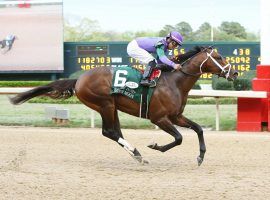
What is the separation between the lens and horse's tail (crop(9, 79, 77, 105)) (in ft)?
28.6

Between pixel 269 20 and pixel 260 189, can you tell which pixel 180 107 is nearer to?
pixel 260 189

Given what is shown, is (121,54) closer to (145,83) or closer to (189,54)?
(189,54)

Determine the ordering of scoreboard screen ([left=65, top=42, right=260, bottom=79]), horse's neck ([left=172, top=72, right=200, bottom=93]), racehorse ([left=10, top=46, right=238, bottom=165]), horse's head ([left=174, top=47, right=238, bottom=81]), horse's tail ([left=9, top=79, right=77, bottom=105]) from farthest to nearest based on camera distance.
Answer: scoreboard screen ([left=65, top=42, right=260, bottom=79]) < horse's tail ([left=9, top=79, right=77, bottom=105]) < horse's head ([left=174, top=47, right=238, bottom=81]) < horse's neck ([left=172, top=72, right=200, bottom=93]) < racehorse ([left=10, top=46, right=238, bottom=165])

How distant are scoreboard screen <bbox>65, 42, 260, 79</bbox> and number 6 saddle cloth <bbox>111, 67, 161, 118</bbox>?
11.4m

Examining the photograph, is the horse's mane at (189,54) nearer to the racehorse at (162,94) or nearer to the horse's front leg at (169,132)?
Result: the racehorse at (162,94)

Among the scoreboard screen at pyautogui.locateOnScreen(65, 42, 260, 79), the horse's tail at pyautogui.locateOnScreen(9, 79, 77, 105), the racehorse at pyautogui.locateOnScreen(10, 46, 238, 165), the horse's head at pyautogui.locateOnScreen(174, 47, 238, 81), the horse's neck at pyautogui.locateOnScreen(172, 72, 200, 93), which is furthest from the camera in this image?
the scoreboard screen at pyautogui.locateOnScreen(65, 42, 260, 79)

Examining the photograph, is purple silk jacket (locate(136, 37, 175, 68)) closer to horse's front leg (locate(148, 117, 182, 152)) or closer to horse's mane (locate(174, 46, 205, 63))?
horse's mane (locate(174, 46, 205, 63))

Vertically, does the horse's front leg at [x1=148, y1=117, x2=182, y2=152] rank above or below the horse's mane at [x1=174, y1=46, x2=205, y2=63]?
below

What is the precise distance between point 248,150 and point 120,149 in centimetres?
170

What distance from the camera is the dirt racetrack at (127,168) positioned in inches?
248

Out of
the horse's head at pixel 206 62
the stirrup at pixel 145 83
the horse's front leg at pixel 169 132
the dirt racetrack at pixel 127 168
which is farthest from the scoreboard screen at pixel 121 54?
the horse's front leg at pixel 169 132

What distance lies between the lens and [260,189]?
646 centimetres

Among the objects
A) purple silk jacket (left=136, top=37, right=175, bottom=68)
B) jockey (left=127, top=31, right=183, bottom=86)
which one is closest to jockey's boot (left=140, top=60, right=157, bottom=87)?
jockey (left=127, top=31, right=183, bottom=86)

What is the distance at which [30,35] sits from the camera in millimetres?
26094
